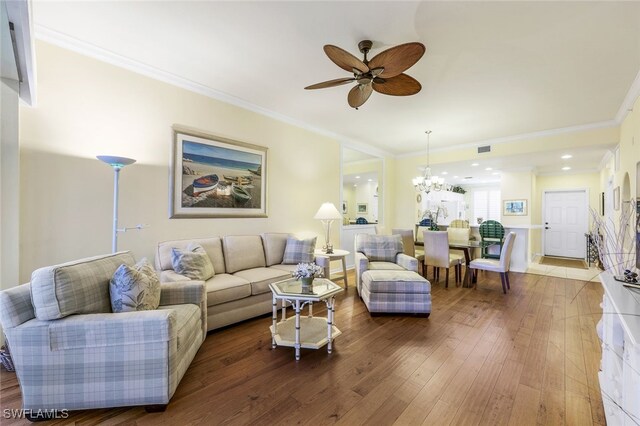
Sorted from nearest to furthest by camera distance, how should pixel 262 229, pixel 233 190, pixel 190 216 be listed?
pixel 190 216, pixel 233 190, pixel 262 229

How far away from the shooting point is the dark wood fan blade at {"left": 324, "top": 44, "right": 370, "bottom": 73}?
196 cm

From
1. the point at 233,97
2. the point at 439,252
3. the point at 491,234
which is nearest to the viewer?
the point at 233,97

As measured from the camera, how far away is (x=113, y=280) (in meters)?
1.85

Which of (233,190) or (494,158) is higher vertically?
(494,158)

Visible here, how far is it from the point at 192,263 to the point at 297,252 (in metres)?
1.43

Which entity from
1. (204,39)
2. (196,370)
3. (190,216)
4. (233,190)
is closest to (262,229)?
(233,190)

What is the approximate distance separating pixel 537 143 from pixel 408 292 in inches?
161

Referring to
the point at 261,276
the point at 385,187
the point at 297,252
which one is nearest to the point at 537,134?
the point at 385,187

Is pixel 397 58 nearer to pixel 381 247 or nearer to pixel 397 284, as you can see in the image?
pixel 397 284

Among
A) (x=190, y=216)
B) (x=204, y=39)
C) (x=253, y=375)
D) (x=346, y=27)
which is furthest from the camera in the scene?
(x=190, y=216)

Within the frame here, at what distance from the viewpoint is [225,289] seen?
2.70 m

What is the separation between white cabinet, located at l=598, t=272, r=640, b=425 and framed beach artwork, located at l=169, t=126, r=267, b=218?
361 cm

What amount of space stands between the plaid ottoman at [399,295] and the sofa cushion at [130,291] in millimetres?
2265

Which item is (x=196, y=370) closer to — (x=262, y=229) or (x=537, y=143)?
(x=262, y=229)
